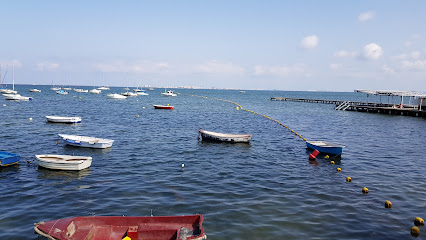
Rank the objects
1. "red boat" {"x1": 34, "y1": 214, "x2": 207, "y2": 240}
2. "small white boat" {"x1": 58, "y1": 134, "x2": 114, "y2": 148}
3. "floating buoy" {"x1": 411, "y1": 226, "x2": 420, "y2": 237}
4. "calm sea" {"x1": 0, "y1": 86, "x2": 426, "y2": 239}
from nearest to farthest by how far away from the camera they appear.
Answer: "red boat" {"x1": 34, "y1": 214, "x2": 207, "y2": 240}
"floating buoy" {"x1": 411, "y1": 226, "x2": 420, "y2": 237}
"calm sea" {"x1": 0, "y1": 86, "x2": 426, "y2": 239}
"small white boat" {"x1": 58, "y1": 134, "x2": 114, "y2": 148}

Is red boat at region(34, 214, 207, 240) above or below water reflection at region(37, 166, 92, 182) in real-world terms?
above

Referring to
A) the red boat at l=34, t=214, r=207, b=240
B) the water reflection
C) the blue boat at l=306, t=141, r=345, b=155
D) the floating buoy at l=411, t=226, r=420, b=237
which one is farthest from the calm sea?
the red boat at l=34, t=214, r=207, b=240

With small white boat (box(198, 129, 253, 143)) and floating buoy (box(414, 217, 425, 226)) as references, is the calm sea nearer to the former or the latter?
floating buoy (box(414, 217, 425, 226))

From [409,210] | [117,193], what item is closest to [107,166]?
[117,193]

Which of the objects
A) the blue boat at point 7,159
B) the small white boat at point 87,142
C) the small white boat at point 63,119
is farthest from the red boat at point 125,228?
the small white boat at point 63,119

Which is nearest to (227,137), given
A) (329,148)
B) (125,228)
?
(329,148)

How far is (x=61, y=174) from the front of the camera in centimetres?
2270

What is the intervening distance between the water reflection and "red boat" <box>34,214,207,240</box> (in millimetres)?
9455

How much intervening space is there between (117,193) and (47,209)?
3.99m

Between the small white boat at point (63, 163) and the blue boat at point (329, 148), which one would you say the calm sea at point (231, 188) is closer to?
the small white boat at point (63, 163)

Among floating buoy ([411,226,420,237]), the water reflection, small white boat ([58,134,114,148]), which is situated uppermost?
small white boat ([58,134,114,148])

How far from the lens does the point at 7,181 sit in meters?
20.7

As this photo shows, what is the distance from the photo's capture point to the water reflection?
71.8 ft

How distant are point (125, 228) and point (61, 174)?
40.0 feet
